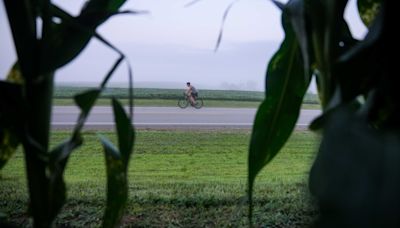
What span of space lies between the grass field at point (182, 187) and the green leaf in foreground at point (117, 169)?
29.0 inches

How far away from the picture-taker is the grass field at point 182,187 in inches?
69.8

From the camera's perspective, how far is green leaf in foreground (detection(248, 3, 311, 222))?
1.45ft

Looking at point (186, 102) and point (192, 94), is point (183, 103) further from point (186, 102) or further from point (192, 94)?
point (192, 94)

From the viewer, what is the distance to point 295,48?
1.44 feet

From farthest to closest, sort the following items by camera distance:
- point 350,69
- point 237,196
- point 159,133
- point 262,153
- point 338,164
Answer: point 159,133, point 237,196, point 262,153, point 350,69, point 338,164

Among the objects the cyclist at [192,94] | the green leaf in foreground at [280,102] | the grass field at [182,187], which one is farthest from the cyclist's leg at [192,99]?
the green leaf in foreground at [280,102]

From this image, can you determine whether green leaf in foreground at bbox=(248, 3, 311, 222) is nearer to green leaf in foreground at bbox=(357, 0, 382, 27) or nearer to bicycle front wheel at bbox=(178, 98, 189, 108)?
green leaf in foreground at bbox=(357, 0, 382, 27)

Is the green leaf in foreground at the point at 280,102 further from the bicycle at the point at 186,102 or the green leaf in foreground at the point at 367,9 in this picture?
the bicycle at the point at 186,102

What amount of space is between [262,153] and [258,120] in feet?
0.11

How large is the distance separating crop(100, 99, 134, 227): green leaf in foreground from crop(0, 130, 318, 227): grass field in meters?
0.74

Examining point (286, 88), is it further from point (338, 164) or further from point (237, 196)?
point (237, 196)

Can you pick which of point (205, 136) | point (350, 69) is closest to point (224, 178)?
point (205, 136)

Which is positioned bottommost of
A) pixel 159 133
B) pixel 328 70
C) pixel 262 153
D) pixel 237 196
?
pixel 159 133

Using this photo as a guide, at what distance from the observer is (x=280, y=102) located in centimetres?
45
